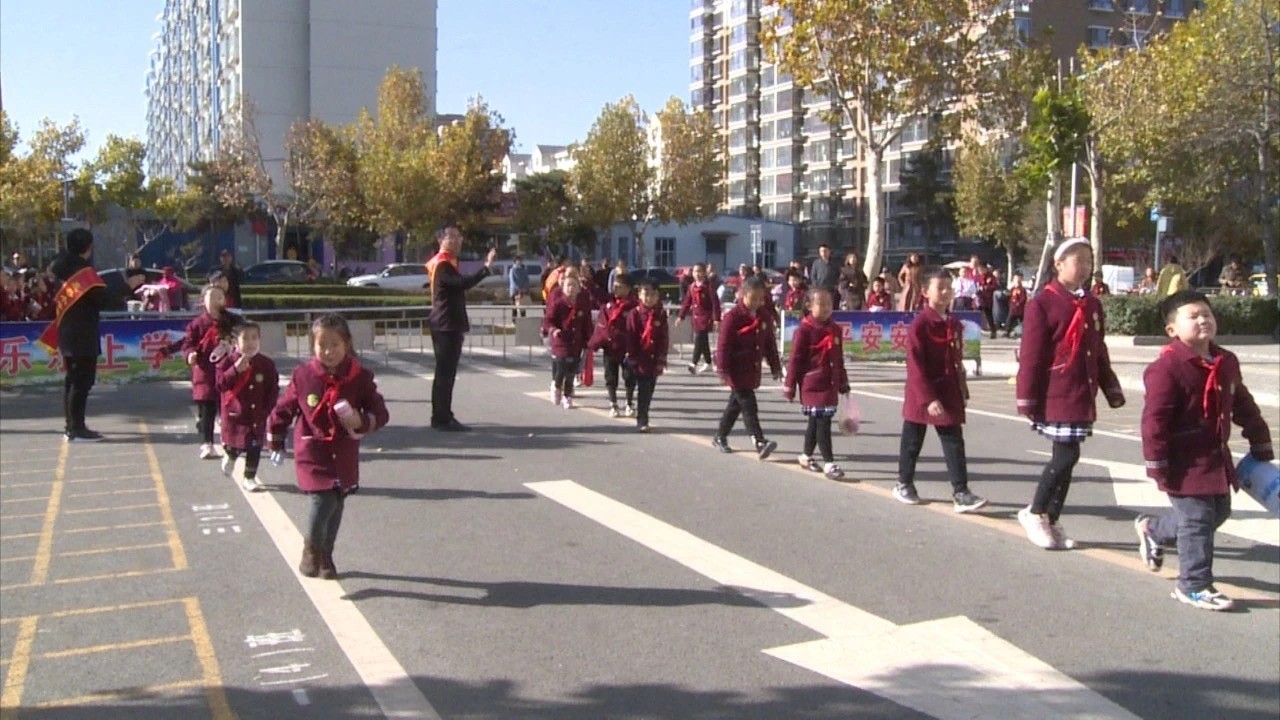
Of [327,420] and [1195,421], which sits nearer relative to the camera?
[1195,421]

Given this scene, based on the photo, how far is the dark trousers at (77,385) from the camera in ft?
36.2

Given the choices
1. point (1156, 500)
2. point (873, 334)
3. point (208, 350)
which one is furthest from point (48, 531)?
point (873, 334)

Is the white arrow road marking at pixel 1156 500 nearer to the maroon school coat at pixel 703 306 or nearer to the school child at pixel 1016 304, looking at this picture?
the maroon school coat at pixel 703 306

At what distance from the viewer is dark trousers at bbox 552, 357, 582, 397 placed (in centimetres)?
1337

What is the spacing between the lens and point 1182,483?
5.65 m

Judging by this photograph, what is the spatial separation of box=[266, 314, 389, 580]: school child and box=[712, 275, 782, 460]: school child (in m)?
4.37

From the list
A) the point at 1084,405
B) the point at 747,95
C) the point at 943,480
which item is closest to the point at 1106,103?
the point at 943,480

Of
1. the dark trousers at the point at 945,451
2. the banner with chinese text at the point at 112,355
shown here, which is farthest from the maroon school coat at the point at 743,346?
the banner with chinese text at the point at 112,355

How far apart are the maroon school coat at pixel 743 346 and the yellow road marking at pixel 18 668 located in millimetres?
5594

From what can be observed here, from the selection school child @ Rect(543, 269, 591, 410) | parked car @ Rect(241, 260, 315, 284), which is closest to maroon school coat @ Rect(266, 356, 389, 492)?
school child @ Rect(543, 269, 591, 410)

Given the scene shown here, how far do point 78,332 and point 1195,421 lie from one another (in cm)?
947

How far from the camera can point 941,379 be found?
774cm

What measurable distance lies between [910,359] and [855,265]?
13100mm

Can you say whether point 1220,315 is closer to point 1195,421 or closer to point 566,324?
point 566,324
